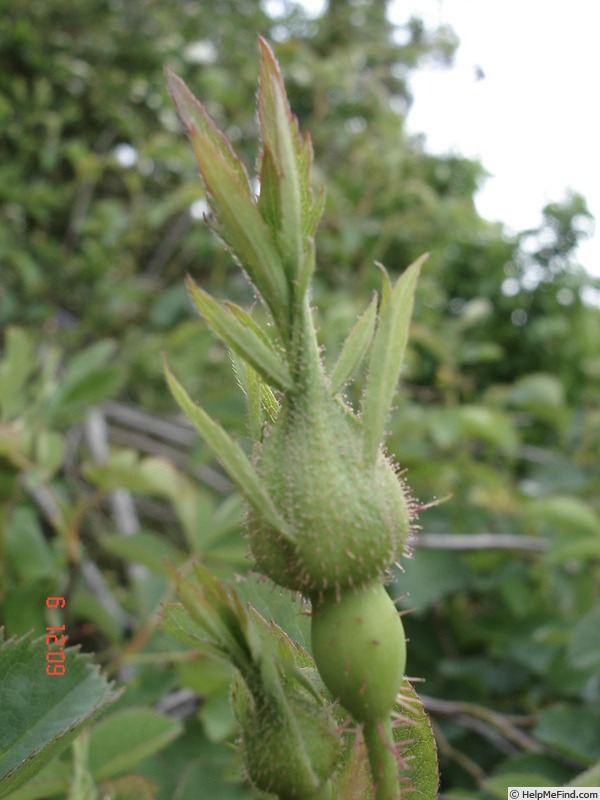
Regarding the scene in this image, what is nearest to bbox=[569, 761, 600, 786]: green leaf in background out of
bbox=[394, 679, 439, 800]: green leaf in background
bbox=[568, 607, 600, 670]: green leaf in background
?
bbox=[394, 679, 439, 800]: green leaf in background

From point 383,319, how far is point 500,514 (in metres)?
1.92

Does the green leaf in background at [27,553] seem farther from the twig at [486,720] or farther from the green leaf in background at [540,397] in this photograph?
the green leaf in background at [540,397]

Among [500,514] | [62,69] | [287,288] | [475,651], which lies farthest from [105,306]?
[287,288]

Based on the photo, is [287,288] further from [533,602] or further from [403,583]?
[533,602]

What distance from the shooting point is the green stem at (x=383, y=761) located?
373mm

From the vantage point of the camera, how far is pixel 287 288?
377mm

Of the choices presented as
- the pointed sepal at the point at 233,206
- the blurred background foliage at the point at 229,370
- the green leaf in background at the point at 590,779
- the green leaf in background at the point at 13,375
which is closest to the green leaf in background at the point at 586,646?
the blurred background foliage at the point at 229,370

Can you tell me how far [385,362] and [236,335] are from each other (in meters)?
0.08

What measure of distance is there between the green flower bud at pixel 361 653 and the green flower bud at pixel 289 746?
0.03 meters

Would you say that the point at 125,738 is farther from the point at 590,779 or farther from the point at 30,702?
the point at 590,779

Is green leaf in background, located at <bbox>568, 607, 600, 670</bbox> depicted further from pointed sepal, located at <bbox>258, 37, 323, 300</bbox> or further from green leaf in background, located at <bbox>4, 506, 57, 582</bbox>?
pointed sepal, located at <bbox>258, 37, 323, 300</bbox>

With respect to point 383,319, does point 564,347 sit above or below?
above

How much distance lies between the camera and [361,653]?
1.18ft

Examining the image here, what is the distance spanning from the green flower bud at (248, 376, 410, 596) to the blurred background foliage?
52cm
